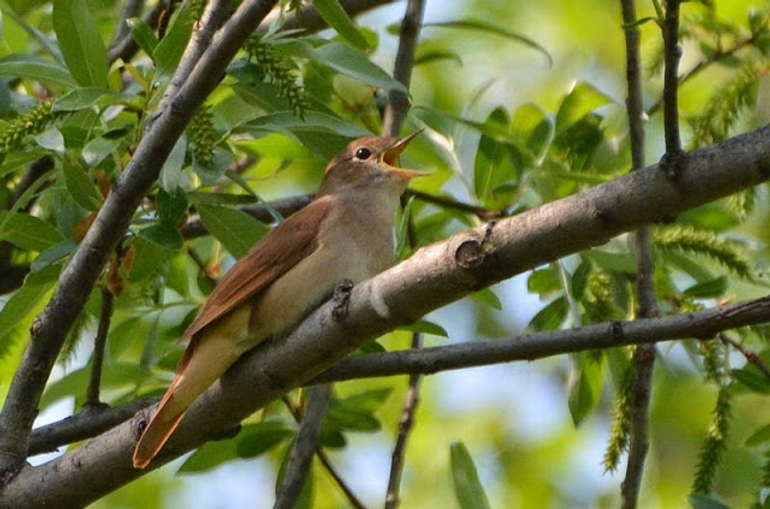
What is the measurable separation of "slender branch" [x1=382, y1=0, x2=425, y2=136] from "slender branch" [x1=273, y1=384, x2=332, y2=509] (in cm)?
126

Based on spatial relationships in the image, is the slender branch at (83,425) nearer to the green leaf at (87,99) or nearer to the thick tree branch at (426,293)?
the thick tree branch at (426,293)

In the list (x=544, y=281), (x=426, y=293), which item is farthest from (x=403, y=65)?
(x=426, y=293)

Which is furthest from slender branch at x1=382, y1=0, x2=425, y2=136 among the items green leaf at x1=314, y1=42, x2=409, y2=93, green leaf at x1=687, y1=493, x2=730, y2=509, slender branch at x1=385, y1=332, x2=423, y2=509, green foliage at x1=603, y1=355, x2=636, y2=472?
green leaf at x1=687, y1=493, x2=730, y2=509

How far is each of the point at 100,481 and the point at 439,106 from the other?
4.28 m

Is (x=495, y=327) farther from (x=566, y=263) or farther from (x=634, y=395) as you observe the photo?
(x=634, y=395)

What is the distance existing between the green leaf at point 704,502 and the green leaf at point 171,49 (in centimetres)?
205

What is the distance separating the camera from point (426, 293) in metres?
3.16

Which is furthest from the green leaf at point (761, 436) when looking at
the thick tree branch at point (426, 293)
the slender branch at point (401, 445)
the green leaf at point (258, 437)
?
the green leaf at point (258, 437)

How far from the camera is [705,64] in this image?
5500mm

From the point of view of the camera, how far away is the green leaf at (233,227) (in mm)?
4484

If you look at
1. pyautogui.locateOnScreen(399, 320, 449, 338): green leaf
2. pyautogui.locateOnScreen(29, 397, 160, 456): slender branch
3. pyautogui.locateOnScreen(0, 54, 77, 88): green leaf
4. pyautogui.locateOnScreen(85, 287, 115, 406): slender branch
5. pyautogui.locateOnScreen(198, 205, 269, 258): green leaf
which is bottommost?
pyautogui.locateOnScreen(29, 397, 160, 456): slender branch

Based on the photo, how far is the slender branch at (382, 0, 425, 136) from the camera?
218 inches

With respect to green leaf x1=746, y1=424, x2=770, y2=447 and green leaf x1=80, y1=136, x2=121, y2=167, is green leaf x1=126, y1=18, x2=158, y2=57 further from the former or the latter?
green leaf x1=746, y1=424, x2=770, y2=447

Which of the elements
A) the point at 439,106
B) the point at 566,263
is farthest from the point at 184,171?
the point at 439,106
